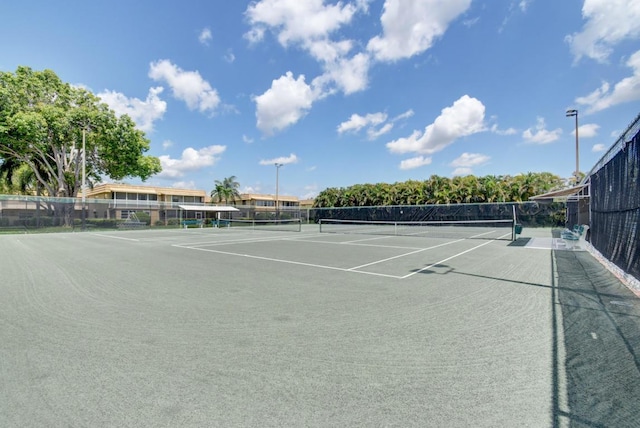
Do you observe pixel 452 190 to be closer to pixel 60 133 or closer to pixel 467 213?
pixel 467 213

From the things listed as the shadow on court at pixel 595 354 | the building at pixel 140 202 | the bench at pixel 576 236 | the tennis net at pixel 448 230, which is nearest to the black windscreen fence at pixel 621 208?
the shadow on court at pixel 595 354

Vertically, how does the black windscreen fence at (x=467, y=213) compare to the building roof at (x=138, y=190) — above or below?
below

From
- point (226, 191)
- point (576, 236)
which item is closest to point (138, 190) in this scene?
point (226, 191)

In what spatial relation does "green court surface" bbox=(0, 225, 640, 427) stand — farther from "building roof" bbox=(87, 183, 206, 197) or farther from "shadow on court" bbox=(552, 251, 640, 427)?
"building roof" bbox=(87, 183, 206, 197)

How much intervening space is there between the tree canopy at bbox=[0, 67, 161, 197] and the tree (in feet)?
76.8

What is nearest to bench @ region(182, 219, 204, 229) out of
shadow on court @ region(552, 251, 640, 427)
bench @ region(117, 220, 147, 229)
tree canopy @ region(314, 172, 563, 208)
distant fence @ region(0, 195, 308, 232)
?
distant fence @ region(0, 195, 308, 232)

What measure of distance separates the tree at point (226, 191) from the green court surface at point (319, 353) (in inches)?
2000

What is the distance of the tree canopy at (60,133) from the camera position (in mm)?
24062

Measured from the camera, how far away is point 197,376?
2.74 metres

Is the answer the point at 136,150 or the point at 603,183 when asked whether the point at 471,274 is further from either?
the point at 136,150

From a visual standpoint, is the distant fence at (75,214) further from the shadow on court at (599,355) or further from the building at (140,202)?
the shadow on court at (599,355)

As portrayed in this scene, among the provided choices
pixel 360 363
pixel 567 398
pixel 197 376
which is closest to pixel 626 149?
pixel 567 398

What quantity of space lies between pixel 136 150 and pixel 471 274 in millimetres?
31657

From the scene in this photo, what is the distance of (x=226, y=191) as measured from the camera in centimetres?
5569
